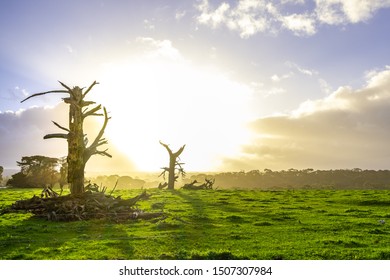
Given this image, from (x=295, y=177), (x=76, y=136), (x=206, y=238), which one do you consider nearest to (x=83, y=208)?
(x=76, y=136)

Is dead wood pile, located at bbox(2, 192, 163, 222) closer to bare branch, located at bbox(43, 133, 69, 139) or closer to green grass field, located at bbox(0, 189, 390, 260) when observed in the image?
green grass field, located at bbox(0, 189, 390, 260)

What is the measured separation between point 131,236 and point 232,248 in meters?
5.10

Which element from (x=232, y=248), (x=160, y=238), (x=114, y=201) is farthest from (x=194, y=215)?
(x=232, y=248)

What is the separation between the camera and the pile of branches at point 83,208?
24.1m

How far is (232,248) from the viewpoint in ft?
50.3

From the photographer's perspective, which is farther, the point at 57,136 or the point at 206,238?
the point at 57,136

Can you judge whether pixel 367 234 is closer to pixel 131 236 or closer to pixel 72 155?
pixel 131 236

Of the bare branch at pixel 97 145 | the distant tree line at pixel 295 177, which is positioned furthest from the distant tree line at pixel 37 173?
the distant tree line at pixel 295 177

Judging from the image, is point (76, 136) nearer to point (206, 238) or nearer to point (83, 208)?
point (83, 208)

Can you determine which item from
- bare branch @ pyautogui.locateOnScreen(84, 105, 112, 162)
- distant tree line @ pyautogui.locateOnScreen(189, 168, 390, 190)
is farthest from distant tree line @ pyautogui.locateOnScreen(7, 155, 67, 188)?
distant tree line @ pyautogui.locateOnScreen(189, 168, 390, 190)

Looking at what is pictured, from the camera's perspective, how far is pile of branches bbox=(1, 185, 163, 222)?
24.1 meters

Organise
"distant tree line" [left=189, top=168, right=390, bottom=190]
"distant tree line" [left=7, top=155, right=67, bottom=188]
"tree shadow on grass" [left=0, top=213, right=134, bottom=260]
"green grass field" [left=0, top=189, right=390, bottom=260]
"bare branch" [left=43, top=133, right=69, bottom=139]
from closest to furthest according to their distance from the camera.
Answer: "green grass field" [left=0, top=189, right=390, bottom=260] → "tree shadow on grass" [left=0, top=213, right=134, bottom=260] → "bare branch" [left=43, top=133, right=69, bottom=139] → "distant tree line" [left=7, top=155, right=67, bottom=188] → "distant tree line" [left=189, top=168, right=390, bottom=190]

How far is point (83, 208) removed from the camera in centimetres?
2486

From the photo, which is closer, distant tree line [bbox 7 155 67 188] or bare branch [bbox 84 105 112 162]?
bare branch [bbox 84 105 112 162]
